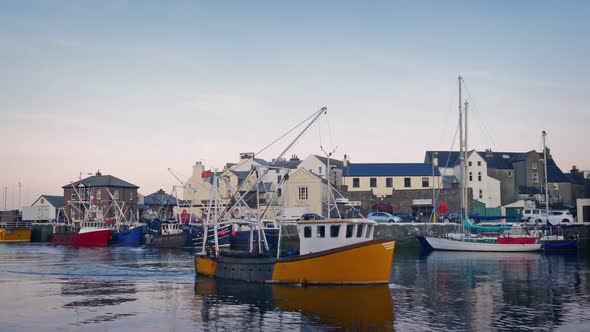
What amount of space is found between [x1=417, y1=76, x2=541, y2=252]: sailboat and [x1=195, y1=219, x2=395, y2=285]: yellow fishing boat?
31554 millimetres

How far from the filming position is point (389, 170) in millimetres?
89438

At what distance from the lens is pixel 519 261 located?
5103 cm

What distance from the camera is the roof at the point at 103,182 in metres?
110

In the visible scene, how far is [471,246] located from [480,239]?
1201 mm

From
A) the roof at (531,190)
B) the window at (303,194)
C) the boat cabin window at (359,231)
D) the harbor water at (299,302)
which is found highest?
the roof at (531,190)

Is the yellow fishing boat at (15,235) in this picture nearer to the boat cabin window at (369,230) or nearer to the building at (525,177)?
the building at (525,177)

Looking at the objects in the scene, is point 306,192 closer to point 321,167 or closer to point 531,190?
point 321,167

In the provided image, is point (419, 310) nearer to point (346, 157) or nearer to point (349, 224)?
point (349, 224)

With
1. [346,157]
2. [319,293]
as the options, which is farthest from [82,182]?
[319,293]

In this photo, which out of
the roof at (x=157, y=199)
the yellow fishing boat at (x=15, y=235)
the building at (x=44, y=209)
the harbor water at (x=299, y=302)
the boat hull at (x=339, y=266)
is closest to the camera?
the harbor water at (x=299, y=302)

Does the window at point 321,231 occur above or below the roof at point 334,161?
below

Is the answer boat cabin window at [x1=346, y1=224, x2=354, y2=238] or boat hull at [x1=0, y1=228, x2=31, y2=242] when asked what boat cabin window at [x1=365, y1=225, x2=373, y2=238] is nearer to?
boat cabin window at [x1=346, y1=224, x2=354, y2=238]

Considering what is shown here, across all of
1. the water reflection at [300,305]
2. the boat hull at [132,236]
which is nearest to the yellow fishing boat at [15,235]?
the boat hull at [132,236]

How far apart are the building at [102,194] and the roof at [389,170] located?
41.1 m
